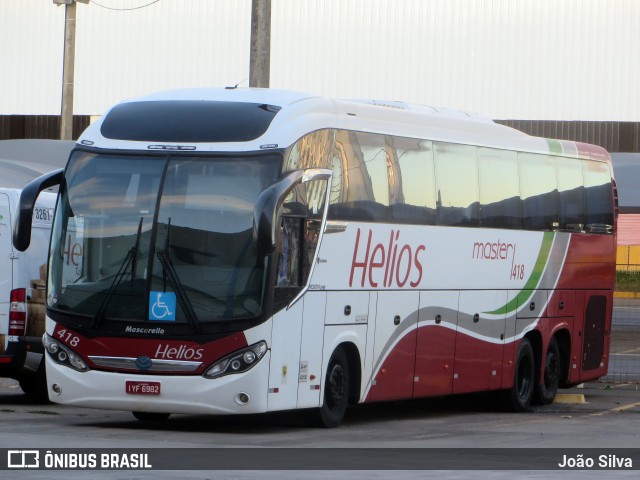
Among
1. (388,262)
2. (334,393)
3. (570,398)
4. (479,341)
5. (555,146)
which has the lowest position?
(570,398)

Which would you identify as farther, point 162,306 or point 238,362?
point 162,306

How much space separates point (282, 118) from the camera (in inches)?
613

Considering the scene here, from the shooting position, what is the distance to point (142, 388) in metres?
15.1

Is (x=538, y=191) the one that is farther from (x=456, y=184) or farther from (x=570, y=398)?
(x=570, y=398)

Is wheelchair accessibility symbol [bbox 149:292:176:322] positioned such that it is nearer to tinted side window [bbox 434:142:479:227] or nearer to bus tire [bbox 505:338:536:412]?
tinted side window [bbox 434:142:479:227]

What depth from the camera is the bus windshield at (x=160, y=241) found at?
15.0m

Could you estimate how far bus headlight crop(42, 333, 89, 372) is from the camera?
1540 centimetres

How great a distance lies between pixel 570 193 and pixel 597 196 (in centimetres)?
99

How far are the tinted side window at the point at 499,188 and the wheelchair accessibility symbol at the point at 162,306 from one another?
517 cm

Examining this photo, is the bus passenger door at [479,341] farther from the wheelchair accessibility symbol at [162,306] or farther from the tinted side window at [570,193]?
the wheelchair accessibility symbol at [162,306]

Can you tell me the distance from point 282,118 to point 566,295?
711cm

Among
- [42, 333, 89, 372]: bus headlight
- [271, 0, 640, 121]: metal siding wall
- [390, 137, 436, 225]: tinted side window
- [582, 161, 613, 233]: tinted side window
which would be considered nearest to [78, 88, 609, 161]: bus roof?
[390, 137, 436, 225]: tinted side window

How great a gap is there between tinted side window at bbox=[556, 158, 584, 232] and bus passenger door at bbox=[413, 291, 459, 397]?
3.23 m

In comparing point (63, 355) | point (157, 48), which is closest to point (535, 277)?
point (63, 355)
